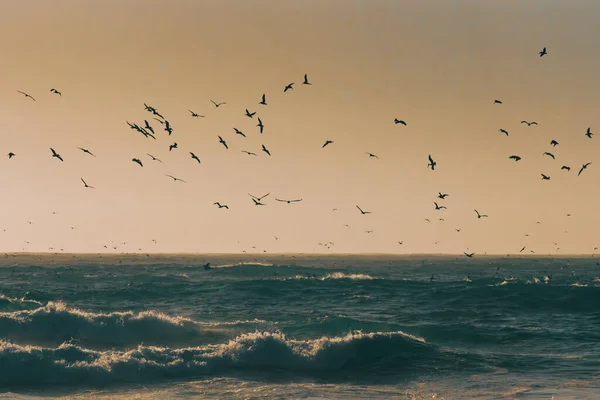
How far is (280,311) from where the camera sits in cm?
4819

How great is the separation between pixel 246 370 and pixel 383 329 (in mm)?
11662

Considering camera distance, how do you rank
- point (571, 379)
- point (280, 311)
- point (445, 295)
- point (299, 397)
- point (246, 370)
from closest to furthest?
point (299, 397) < point (571, 379) < point (246, 370) < point (280, 311) < point (445, 295)

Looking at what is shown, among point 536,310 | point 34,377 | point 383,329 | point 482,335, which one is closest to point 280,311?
point 383,329

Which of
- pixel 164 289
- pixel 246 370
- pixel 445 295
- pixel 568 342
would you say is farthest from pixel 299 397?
pixel 164 289

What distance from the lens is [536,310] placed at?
5066cm

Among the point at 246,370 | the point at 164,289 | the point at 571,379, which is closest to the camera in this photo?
the point at 571,379

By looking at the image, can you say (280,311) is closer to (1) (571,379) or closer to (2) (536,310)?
(2) (536,310)

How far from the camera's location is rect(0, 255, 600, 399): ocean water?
1029 inches

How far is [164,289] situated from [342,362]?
33.9m

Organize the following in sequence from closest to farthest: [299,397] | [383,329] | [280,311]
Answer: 1. [299,397]
2. [383,329]
3. [280,311]

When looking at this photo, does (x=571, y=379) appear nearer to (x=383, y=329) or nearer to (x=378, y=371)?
(x=378, y=371)

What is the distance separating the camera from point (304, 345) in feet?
107

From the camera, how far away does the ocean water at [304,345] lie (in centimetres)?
2612

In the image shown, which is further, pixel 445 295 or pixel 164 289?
pixel 164 289
